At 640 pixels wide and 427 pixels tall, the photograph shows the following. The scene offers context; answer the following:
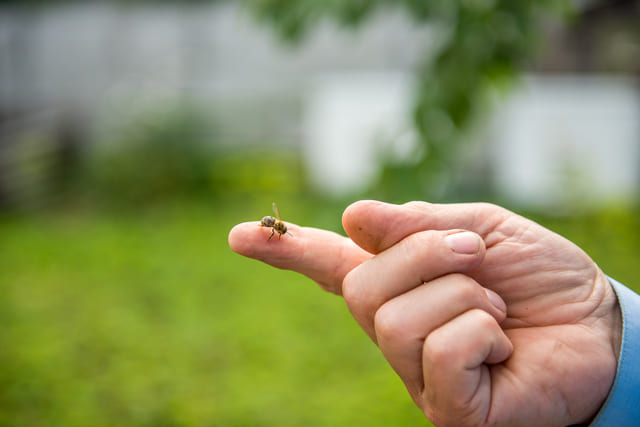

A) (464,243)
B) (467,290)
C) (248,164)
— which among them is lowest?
(248,164)

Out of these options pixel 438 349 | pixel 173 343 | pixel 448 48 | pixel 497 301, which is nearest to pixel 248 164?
pixel 173 343

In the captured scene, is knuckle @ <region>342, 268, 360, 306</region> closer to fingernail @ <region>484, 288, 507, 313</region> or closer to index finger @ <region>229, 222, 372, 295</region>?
index finger @ <region>229, 222, 372, 295</region>

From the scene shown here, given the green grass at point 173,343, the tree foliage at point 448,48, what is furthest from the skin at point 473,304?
the green grass at point 173,343

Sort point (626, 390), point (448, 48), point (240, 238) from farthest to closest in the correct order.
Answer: point (448, 48) → point (240, 238) → point (626, 390)

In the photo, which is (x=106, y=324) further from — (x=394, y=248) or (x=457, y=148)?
(x=394, y=248)

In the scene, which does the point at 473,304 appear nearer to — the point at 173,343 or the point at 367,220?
the point at 367,220

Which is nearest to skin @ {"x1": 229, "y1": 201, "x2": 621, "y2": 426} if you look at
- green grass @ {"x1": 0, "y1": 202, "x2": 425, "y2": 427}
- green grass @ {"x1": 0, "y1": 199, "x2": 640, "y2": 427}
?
green grass @ {"x1": 0, "y1": 199, "x2": 640, "y2": 427}

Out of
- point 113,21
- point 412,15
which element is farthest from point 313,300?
point 113,21
